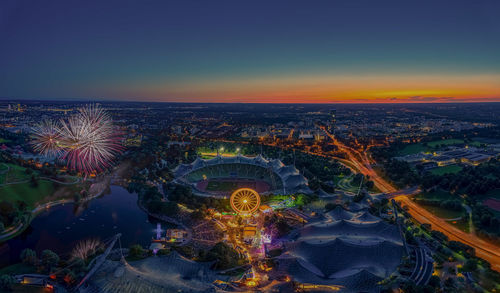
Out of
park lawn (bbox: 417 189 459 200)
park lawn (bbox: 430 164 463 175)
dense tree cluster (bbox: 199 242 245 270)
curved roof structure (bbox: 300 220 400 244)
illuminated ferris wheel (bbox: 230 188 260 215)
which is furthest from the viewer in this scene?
park lawn (bbox: 430 164 463 175)

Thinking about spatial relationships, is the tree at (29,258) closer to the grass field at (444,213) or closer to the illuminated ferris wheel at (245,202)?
the illuminated ferris wheel at (245,202)

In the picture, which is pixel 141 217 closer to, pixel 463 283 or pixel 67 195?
pixel 67 195

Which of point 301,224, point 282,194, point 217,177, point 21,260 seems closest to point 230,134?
point 217,177

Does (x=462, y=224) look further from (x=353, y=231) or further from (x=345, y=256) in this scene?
(x=345, y=256)

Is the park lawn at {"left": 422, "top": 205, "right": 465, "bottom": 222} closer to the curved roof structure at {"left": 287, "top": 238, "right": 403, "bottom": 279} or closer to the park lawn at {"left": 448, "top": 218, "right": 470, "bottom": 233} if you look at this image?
the park lawn at {"left": 448, "top": 218, "right": 470, "bottom": 233}

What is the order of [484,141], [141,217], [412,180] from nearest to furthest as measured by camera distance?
[141,217]
[412,180]
[484,141]

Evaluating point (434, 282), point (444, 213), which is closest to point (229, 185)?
point (444, 213)

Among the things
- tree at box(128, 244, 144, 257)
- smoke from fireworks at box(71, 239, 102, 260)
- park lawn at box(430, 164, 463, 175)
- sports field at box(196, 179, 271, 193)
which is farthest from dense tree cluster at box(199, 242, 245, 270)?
park lawn at box(430, 164, 463, 175)
